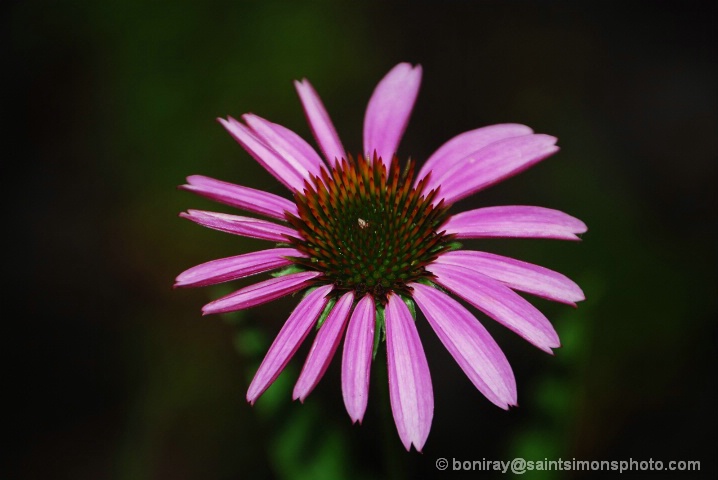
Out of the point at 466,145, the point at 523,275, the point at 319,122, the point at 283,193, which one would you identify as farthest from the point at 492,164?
the point at 283,193

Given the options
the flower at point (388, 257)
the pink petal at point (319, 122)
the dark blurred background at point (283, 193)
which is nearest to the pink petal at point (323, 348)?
the flower at point (388, 257)

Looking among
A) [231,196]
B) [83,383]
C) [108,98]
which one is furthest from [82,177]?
[231,196]

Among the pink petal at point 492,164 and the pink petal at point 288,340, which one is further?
the pink petal at point 492,164

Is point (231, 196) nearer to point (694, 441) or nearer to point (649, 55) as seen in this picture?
point (694, 441)

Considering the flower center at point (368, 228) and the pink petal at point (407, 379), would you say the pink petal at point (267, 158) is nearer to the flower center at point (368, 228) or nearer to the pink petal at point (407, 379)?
the flower center at point (368, 228)

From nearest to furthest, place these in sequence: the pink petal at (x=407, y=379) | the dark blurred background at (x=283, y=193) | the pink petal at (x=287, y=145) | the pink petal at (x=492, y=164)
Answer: the pink petal at (x=407, y=379) < the pink petal at (x=492, y=164) < the pink petal at (x=287, y=145) < the dark blurred background at (x=283, y=193)

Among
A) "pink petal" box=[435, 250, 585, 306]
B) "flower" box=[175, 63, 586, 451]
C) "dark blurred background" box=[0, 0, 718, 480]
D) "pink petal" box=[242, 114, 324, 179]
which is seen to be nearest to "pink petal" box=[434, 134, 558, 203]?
"flower" box=[175, 63, 586, 451]

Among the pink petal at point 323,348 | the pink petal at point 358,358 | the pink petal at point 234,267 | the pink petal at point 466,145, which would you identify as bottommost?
the pink petal at point 358,358
